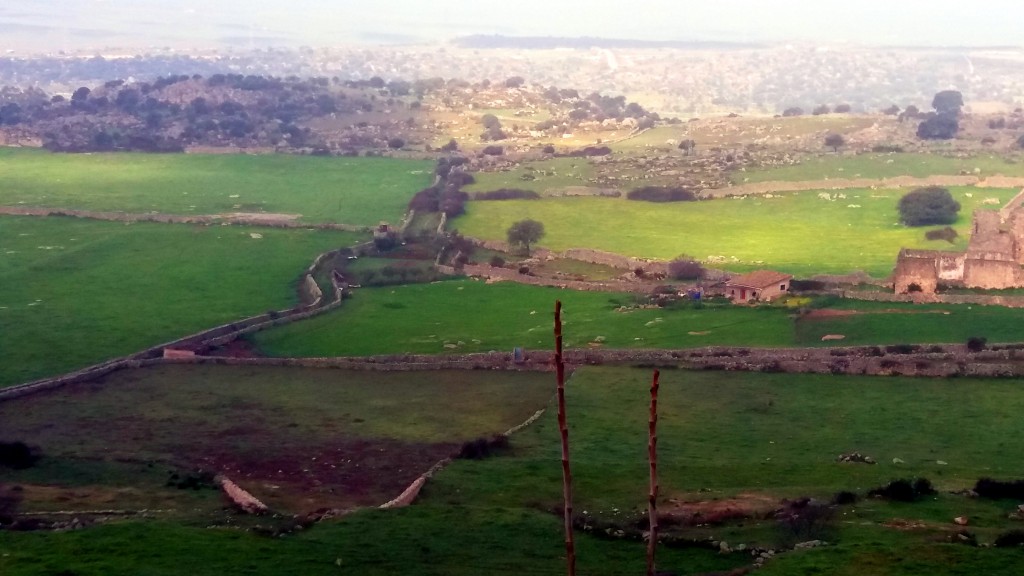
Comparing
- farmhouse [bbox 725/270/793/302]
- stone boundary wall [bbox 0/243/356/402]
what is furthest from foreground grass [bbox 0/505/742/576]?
farmhouse [bbox 725/270/793/302]

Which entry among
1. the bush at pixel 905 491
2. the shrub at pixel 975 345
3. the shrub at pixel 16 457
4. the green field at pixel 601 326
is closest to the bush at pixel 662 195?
the green field at pixel 601 326

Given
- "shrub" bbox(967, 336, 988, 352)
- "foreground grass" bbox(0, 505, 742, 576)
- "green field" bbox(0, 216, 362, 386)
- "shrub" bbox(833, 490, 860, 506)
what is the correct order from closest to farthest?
"foreground grass" bbox(0, 505, 742, 576) < "shrub" bbox(833, 490, 860, 506) < "shrub" bbox(967, 336, 988, 352) < "green field" bbox(0, 216, 362, 386)

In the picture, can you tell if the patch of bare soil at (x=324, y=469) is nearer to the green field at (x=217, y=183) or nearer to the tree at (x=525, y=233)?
the tree at (x=525, y=233)

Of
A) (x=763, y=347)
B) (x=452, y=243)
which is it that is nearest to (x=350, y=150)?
(x=452, y=243)

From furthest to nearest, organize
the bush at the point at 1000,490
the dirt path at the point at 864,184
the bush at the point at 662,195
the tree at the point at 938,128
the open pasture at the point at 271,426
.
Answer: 1. the tree at the point at 938,128
2. the dirt path at the point at 864,184
3. the bush at the point at 662,195
4. the open pasture at the point at 271,426
5. the bush at the point at 1000,490

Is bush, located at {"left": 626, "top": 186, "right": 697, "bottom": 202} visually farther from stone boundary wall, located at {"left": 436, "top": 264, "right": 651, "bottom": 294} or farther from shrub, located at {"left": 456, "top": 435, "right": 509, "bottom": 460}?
shrub, located at {"left": 456, "top": 435, "right": 509, "bottom": 460}
